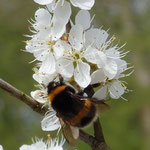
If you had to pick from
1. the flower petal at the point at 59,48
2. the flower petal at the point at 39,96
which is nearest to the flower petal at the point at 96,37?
the flower petal at the point at 59,48

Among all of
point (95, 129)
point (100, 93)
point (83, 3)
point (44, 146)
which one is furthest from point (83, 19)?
point (44, 146)

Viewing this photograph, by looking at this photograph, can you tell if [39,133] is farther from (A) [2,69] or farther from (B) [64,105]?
(B) [64,105]

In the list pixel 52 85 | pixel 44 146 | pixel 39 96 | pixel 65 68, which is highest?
pixel 65 68

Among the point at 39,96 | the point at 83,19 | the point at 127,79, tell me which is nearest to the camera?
the point at 83,19

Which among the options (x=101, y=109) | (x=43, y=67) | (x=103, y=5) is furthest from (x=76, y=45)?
(x=103, y=5)

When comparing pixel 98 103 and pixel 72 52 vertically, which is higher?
pixel 72 52

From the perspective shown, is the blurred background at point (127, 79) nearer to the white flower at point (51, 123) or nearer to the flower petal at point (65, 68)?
Result: the white flower at point (51, 123)

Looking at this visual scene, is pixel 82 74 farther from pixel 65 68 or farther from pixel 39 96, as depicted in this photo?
pixel 39 96
